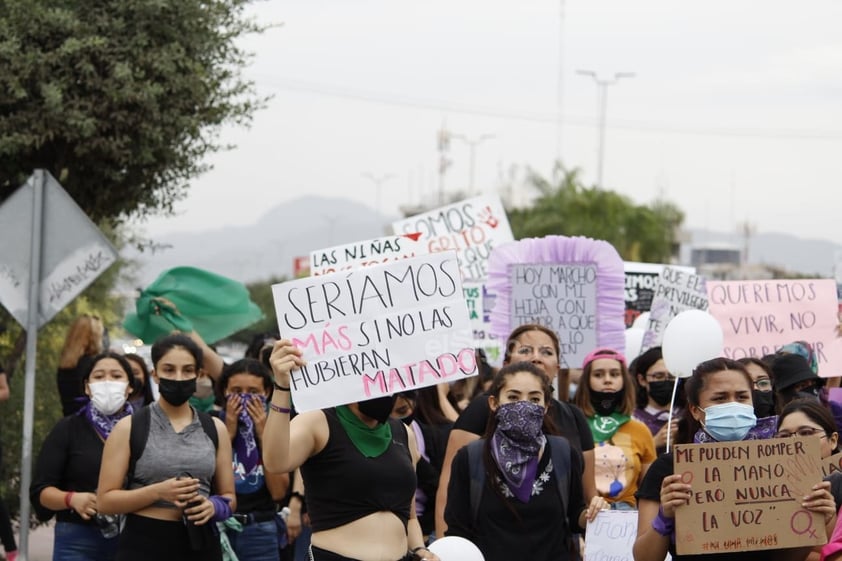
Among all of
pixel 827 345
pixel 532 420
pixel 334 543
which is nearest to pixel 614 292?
pixel 827 345

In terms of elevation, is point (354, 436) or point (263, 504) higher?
point (354, 436)

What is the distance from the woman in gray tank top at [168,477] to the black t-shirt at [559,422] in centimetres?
120

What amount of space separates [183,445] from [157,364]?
0.40 m

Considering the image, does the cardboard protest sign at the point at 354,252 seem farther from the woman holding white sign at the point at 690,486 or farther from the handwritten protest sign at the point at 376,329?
the woman holding white sign at the point at 690,486

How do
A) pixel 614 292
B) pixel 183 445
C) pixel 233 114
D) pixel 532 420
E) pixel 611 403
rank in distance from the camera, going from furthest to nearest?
pixel 233 114 → pixel 614 292 → pixel 611 403 → pixel 183 445 → pixel 532 420

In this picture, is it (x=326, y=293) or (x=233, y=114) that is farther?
(x=233, y=114)

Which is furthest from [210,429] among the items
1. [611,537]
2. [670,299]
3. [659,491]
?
[670,299]

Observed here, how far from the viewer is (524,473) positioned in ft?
21.5

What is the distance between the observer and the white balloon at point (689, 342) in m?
8.15

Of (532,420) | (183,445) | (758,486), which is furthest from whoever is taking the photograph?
(183,445)

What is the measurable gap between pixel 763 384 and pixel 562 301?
3.23 meters

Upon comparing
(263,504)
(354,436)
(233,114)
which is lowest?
(263,504)

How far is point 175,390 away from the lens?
23.4 ft

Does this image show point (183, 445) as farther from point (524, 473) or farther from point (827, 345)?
point (827, 345)
